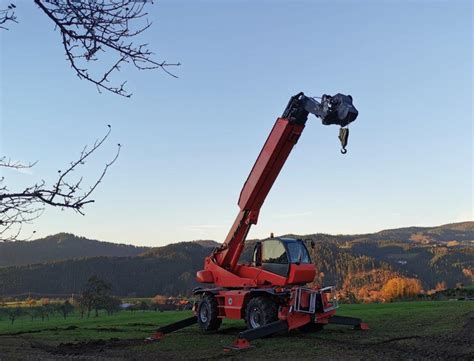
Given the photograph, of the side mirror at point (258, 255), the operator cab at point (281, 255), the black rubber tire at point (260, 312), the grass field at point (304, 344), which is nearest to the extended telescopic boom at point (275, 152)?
the side mirror at point (258, 255)

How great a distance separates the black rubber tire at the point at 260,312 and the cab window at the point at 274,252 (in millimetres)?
1168

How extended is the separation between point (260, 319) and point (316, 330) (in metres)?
2.12

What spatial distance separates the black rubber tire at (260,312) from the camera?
1312cm

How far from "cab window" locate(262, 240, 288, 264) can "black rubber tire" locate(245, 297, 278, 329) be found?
3.83ft

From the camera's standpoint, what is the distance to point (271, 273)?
554 inches

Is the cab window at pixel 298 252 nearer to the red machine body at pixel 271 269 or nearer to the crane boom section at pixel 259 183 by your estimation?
the red machine body at pixel 271 269

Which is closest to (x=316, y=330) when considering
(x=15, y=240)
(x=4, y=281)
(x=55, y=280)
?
(x=4, y=281)

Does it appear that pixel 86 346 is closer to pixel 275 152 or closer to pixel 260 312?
pixel 260 312

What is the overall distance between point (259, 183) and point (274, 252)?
2.01m

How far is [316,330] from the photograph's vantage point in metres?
14.5

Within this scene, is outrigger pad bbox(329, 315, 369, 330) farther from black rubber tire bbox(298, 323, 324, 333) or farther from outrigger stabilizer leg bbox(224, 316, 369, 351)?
outrigger stabilizer leg bbox(224, 316, 369, 351)

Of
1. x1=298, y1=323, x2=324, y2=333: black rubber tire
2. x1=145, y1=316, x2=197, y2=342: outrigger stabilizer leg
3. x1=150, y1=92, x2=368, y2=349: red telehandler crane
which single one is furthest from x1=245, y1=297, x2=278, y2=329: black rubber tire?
x1=145, y1=316, x2=197, y2=342: outrigger stabilizer leg

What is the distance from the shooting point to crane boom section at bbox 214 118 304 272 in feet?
46.9

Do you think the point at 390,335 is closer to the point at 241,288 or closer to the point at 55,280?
the point at 241,288
